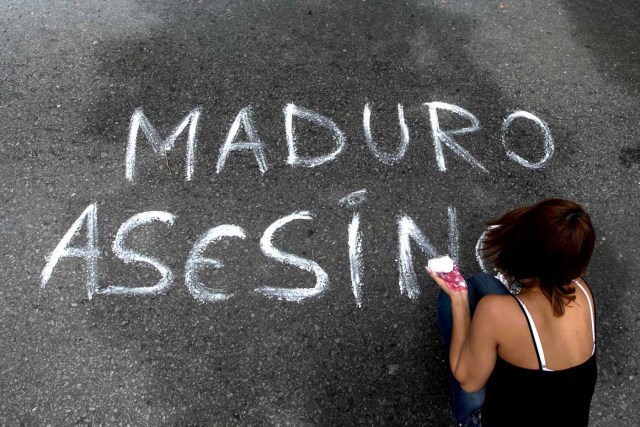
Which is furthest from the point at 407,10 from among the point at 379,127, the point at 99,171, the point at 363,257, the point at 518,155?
the point at 99,171

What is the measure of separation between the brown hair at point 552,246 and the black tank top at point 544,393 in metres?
0.14

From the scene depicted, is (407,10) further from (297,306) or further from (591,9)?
(297,306)

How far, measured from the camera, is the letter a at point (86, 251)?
8.67ft

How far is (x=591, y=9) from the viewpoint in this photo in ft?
13.2

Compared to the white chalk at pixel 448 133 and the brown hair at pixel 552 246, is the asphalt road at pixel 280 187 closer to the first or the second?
the white chalk at pixel 448 133

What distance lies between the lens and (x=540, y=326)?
170 cm

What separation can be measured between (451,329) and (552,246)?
75cm

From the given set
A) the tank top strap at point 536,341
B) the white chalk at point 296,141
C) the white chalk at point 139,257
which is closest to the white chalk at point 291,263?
the white chalk at point 296,141

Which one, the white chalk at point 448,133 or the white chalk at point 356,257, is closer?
the white chalk at point 356,257

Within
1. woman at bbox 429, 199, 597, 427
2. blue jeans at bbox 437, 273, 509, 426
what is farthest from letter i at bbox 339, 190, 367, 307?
woman at bbox 429, 199, 597, 427

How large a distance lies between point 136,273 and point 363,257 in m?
1.21

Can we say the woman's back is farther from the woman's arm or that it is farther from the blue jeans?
the blue jeans

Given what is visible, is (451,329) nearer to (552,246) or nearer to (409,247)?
(409,247)

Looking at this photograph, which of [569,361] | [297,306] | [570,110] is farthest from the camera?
[570,110]
